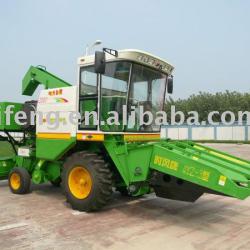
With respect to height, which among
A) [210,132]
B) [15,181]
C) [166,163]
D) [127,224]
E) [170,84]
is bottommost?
[127,224]

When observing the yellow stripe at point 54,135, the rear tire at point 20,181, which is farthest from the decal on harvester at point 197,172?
the rear tire at point 20,181

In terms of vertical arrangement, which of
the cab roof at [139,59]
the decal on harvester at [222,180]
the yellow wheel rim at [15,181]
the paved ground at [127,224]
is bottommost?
the paved ground at [127,224]

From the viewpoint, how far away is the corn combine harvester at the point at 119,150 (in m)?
5.88

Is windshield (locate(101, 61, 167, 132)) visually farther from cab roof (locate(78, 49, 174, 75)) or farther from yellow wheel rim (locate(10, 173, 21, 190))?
yellow wheel rim (locate(10, 173, 21, 190))

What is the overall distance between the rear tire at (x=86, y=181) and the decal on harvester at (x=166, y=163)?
102cm

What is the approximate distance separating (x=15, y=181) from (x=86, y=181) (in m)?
2.51

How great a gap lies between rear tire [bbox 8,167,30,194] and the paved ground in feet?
1.13

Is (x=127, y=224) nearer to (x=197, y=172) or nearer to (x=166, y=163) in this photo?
(x=166, y=163)

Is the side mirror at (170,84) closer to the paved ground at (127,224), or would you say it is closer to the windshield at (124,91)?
the windshield at (124,91)

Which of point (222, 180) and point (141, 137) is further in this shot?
point (141, 137)

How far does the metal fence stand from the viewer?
3503 centimetres

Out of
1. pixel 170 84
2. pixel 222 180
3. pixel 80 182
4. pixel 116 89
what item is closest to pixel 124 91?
pixel 116 89

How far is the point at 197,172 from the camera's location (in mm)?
5637

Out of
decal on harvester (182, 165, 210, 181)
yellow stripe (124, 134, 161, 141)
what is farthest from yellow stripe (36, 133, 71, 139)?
decal on harvester (182, 165, 210, 181)
